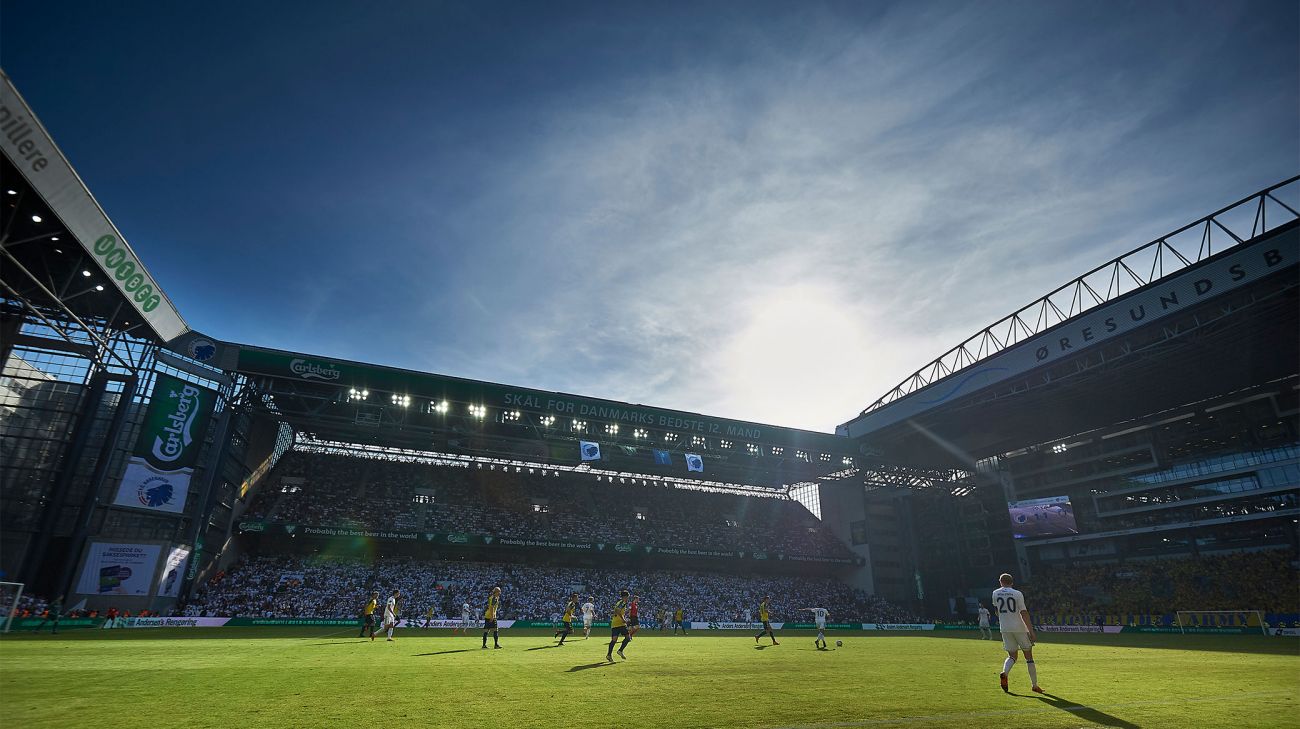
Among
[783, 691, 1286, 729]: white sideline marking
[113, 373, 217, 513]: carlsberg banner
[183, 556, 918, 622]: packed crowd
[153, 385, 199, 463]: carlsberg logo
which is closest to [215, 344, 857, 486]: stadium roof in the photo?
[153, 385, 199, 463]: carlsberg logo

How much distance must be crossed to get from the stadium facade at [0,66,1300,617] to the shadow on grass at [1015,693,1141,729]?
30.3 m

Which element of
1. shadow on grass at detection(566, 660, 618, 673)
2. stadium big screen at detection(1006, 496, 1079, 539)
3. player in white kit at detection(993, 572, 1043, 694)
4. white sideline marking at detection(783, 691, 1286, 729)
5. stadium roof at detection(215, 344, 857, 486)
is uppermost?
stadium roof at detection(215, 344, 857, 486)

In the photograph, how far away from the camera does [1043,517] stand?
50.1m

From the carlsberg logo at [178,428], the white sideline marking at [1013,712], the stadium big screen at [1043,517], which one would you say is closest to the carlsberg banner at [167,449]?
the carlsberg logo at [178,428]

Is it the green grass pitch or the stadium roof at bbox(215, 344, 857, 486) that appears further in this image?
the stadium roof at bbox(215, 344, 857, 486)

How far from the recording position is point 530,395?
4328 cm

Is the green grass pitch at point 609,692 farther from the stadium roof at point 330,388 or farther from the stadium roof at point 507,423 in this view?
the stadium roof at point 507,423

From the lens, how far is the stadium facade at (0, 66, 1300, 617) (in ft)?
103

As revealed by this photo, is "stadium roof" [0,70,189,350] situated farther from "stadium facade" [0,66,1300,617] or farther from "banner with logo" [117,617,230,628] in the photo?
"banner with logo" [117,617,230,628]

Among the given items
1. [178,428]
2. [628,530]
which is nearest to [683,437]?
[628,530]

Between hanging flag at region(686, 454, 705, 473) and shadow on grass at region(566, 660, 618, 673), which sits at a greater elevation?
hanging flag at region(686, 454, 705, 473)

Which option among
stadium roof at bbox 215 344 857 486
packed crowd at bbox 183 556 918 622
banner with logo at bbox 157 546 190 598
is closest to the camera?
banner with logo at bbox 157 546 190 598

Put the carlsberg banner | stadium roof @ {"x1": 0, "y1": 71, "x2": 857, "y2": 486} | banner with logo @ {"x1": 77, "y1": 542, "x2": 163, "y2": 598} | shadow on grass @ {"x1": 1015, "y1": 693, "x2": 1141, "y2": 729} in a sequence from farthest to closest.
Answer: the carlsberg banner → banner with logo @ {"x1": 77, "y1": 542, "x2": 163, "y2": 598} → stadium roof @ {"x1": 0, "y1": 71, "x2": 857, "y2": 486} → shadow on grass @ {"x1": 1015, "y1": 693, "x2": 1141, "y2": 729}

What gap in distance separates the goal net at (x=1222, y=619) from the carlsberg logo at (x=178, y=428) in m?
62.8
